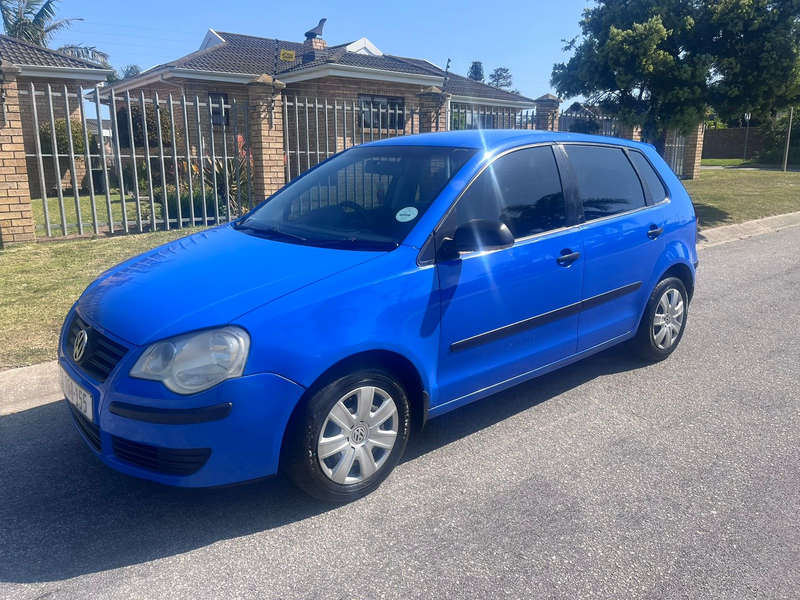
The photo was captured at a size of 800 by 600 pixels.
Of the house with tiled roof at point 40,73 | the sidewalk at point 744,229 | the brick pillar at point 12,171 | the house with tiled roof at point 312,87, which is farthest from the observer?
the house with tiled roof at point 40,73

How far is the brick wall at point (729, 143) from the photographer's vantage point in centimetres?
3916

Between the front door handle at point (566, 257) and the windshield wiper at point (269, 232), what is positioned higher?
the windshield wiper at point (269, 232)

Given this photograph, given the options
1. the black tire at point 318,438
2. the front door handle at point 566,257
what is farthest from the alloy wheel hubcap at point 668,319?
the black tire at point 318,438

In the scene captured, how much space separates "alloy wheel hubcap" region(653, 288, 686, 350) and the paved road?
0.66 metres

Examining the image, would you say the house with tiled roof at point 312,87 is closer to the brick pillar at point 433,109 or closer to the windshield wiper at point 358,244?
the brick pillar at point 433,109

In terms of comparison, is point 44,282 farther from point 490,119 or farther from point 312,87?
point 312,87

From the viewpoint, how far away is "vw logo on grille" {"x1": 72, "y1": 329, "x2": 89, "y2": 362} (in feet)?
9.96

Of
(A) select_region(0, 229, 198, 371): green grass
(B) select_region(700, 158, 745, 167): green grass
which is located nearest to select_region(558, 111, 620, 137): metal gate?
(A) select_region(0, 229, 198, 371): green grass

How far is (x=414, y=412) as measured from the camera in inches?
133

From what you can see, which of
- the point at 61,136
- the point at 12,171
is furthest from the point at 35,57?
the point at 12,171

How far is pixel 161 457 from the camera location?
9.07ft

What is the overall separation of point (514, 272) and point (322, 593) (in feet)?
6.30

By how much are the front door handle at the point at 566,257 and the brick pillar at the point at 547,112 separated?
1303cm

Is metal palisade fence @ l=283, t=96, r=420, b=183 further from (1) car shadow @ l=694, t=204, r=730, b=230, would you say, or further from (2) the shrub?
(2) the shrub
